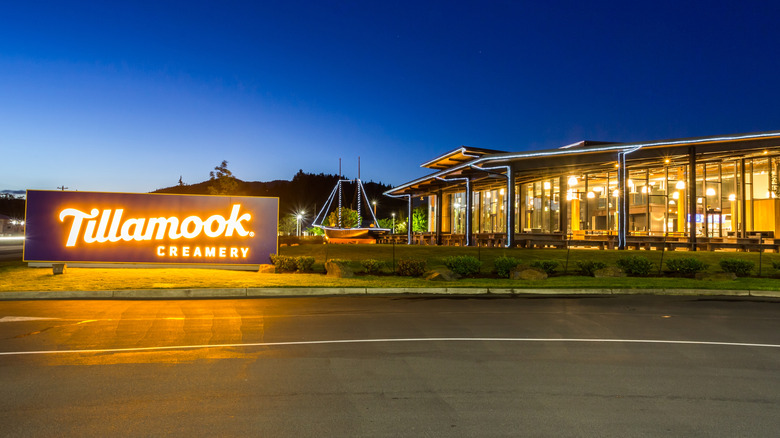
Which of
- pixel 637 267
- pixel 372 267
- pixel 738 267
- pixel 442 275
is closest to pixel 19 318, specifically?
pixel 372 267

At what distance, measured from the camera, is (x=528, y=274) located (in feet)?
64.8

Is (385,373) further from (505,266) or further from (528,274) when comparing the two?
(505,266)

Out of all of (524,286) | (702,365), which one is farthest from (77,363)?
(524,286)

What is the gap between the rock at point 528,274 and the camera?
64.4 feet

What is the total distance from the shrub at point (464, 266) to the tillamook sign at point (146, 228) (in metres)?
7.06

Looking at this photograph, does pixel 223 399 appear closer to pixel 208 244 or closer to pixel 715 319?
pixel 715 319

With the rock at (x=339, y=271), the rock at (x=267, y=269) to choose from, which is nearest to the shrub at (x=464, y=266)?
the rock at (x=339, y=271)

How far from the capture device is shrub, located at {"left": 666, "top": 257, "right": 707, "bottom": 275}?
20906 millimetres

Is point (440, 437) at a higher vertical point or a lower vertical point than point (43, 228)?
lower

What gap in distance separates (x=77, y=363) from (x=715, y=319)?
38.9 feet

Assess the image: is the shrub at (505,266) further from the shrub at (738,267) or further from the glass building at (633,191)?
the glass building at (633,191)

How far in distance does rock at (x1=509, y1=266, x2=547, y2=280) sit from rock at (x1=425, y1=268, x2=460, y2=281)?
6.69 feet

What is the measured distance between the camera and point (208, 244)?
71.4 feet

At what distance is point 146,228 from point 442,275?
11.4m
